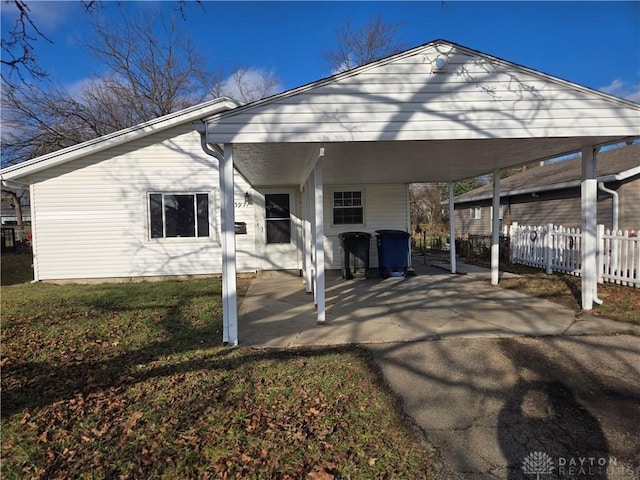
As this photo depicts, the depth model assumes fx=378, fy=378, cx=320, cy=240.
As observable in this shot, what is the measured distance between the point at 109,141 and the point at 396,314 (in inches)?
323

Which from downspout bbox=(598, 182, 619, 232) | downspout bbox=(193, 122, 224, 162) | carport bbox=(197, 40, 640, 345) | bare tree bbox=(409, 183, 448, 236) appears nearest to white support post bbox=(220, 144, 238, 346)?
carport bbox=(197, 40, 640, 345)

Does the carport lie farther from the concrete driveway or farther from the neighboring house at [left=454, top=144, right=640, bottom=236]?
the neighboring house at [left=454, top=144, right=640, bottom=236]

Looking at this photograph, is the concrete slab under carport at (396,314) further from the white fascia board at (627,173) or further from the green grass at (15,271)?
the green grass at (15,271)

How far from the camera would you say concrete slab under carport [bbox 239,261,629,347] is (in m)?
4.95

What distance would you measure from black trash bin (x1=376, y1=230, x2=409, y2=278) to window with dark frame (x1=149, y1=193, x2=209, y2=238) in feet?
15.7

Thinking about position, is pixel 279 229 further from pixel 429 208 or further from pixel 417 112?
pixel 429 208

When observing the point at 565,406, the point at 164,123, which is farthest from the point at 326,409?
the point at 164,123

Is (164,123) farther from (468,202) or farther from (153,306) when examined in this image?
(468,202)

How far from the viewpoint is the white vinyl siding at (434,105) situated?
15.5ft

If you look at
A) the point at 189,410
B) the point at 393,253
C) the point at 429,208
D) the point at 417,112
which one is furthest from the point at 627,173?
the point at 429,208

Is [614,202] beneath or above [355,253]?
above

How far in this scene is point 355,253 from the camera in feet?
32.2

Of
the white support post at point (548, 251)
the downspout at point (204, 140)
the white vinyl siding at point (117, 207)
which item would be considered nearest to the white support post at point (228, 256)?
the downspout at point (204, 140)

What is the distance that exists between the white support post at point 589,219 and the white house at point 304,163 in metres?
0.02
